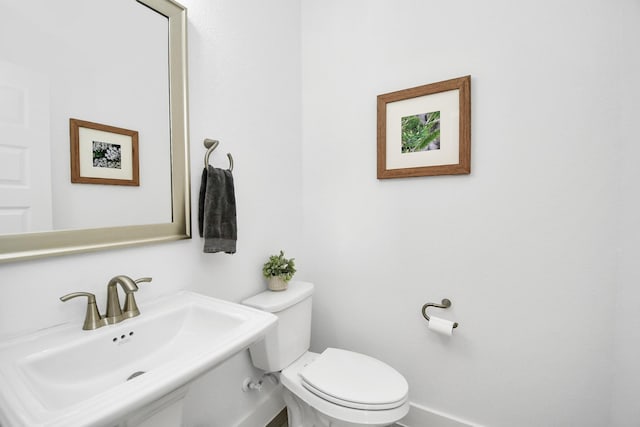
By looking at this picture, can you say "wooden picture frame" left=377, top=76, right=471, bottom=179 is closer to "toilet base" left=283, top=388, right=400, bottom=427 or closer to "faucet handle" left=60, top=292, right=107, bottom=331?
"toilet base" left=283, top=388, right=400, bottom=427

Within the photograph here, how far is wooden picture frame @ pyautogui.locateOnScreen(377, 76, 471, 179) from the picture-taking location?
129 centimetres

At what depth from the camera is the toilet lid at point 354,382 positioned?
1.08 m

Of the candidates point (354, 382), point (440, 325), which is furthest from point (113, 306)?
point (440, 325)

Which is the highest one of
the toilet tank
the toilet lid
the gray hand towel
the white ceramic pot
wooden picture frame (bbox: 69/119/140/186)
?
wooden picture frame (bbox: 69/119/140/186)

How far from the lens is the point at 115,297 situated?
885 mm

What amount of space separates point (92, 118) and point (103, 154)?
11cm

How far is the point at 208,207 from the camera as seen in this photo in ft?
3.73

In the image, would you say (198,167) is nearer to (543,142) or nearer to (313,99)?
(313,99)

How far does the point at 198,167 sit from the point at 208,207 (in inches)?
7.5

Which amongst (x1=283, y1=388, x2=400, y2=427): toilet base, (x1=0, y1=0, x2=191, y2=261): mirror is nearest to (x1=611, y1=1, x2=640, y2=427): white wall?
(x1=283, y1=388, x2=400, y2=427): toilet base

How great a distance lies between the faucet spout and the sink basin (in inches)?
1.3

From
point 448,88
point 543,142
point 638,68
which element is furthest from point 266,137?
point 638,68

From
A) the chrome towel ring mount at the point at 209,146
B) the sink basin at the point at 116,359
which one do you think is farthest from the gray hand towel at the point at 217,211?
the sink basin at the point at 116,359

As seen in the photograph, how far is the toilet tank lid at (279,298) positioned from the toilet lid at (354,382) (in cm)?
29
